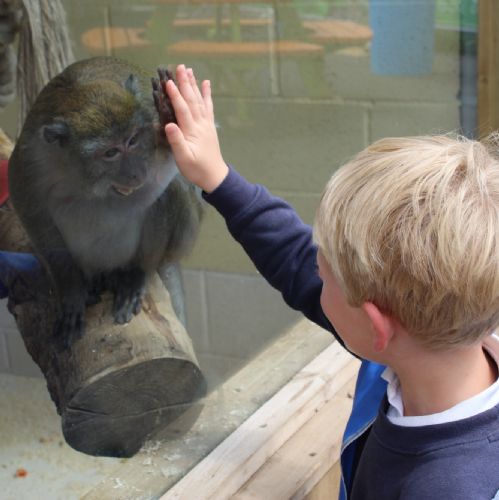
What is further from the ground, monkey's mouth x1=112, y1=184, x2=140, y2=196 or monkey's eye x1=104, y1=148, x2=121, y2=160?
monkey's eye x1=104, y1=148, x2=121, y2=160

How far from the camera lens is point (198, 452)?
1.71 m

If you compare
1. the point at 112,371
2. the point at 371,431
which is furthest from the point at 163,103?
the point at 371,431

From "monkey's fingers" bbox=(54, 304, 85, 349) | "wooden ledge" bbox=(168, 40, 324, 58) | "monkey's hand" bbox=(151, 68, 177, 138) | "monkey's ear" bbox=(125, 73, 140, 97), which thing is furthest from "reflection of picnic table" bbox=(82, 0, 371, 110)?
"monkey's fingers" bbox=(54, 304, 85, 349)

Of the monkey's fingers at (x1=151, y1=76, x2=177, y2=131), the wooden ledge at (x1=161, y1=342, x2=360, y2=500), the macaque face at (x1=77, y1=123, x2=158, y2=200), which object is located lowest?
the wooden ledge at (x1=161, y1=342, x2=360, y2=500)

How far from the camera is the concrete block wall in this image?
1.88 meters

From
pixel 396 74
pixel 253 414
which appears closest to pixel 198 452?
pixel 253 414

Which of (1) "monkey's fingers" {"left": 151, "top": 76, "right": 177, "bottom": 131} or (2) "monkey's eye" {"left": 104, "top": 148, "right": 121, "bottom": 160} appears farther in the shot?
(2) "monkey's eye" {"left": 104, "top": 148, "right": 121, "bottom": 160}

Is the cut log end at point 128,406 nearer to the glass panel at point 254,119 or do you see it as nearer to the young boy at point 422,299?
the glass panel at point 254,119

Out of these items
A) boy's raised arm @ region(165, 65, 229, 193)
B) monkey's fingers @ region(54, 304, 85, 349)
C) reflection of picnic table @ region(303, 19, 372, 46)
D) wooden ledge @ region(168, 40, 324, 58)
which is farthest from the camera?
reflection of picnic table @ region(303, 19, 372, 46)

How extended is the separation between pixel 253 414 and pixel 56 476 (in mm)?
512

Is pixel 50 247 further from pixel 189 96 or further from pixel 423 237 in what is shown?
pixel 423 237

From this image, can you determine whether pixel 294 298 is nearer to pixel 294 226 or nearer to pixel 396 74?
pixel 294 226

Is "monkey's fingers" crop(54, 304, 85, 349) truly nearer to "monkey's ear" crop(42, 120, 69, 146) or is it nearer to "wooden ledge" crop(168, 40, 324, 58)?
"monkey's ear" crop(42, 120, 69, 146)

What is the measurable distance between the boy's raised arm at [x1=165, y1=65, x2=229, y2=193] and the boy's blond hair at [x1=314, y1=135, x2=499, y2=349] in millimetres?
334
